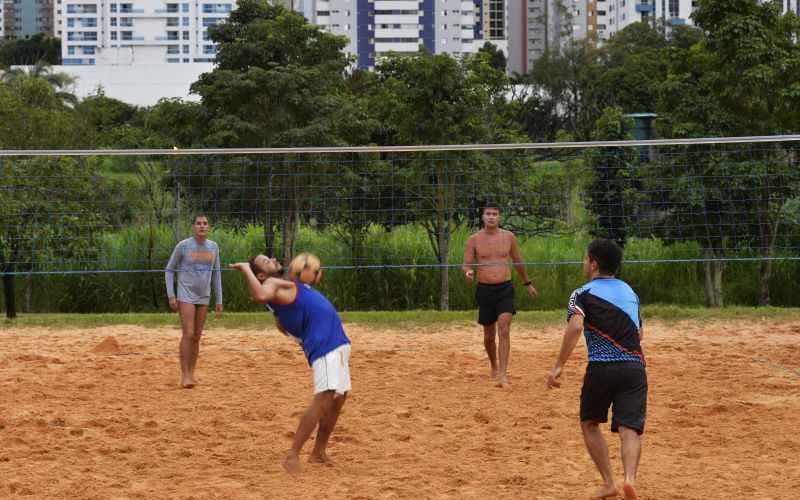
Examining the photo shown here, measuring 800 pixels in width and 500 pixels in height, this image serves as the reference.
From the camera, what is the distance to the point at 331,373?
709cm

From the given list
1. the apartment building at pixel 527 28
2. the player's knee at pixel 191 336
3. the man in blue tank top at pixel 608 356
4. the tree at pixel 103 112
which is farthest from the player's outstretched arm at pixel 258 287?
→ the apartment building at pixel 527 28

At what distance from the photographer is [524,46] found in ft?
454

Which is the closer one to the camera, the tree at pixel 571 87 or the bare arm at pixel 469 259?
the bare arm at pixel 469 259

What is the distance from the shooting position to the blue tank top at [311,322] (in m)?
7.14

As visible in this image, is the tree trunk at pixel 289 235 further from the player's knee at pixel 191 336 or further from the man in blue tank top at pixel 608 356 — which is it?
the man in blue tank top at pixel 608 356

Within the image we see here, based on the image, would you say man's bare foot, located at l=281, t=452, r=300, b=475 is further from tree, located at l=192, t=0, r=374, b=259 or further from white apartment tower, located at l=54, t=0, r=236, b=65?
white apartment tower, located at l=54, t=0, r=236, b=65

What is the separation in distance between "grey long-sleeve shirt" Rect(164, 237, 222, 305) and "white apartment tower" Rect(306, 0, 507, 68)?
104 meters

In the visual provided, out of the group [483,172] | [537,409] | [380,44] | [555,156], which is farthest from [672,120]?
[380,44]

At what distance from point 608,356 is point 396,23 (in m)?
112

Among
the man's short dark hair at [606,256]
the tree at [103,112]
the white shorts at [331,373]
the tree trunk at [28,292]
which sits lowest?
the tree trunk at [28,292]

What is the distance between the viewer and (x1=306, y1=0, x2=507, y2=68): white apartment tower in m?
114

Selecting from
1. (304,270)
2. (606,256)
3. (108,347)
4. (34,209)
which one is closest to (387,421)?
(304,270)

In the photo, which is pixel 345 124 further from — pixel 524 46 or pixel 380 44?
pixel 524 46

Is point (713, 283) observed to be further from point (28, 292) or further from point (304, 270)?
point (304, 270)
